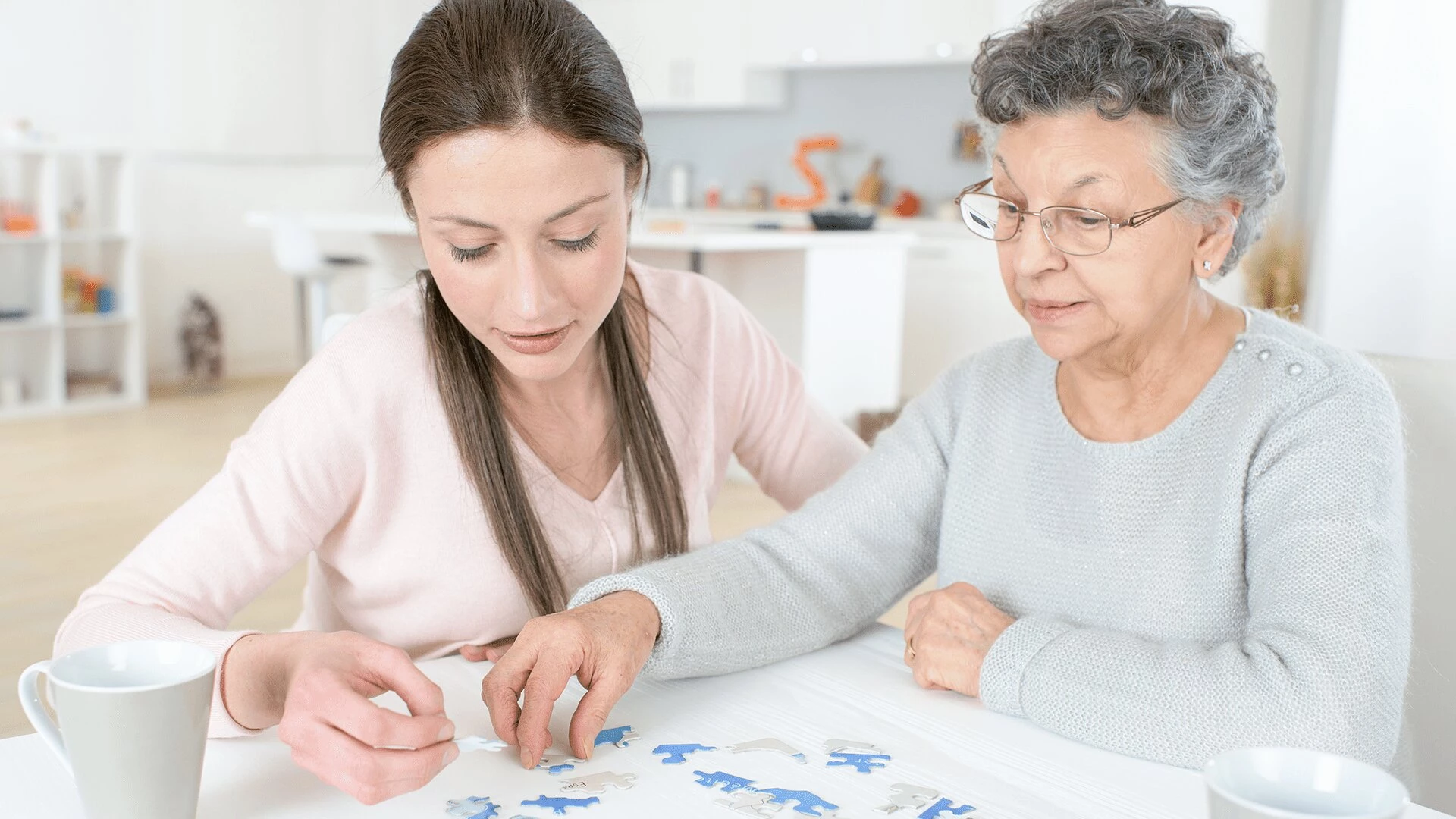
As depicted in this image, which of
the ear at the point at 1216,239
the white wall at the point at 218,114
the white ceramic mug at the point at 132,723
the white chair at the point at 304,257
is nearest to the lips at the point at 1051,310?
the ear at the point at 1216,239

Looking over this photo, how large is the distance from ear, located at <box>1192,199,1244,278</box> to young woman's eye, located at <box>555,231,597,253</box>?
55 centimetres

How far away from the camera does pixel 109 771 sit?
29.4 inches

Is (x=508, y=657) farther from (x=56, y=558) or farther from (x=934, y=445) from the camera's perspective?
(x=56, y=558)

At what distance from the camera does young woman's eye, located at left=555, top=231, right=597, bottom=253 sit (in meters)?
1.20

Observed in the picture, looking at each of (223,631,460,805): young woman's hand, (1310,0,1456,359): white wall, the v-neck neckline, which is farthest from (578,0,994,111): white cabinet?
(223,631,460,805): young woman's hand

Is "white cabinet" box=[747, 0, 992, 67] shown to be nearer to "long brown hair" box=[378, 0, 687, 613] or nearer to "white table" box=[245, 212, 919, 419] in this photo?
"white table" box=[245, 212, 919, 419]

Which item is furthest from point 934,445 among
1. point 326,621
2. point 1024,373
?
point 326,621

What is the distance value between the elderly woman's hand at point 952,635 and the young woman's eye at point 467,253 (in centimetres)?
49

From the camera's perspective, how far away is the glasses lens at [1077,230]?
3.87 ft

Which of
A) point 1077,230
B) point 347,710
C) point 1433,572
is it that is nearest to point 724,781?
point 347,710

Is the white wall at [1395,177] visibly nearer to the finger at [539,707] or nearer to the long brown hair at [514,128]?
the long brown hair at [514,128]

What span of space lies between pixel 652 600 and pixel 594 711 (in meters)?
0.18

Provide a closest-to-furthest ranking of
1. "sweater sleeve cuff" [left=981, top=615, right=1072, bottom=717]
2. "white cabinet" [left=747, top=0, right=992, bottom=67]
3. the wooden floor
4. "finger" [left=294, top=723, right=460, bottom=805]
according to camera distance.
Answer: "finger" [left=294, top=723, right=460, bottom=805], "sweater sleeve cuff" [left=981, top=615, right=1072, bottom=717], the wooden floor, "white cabinet" [left=747, top=0, right=992, bottom=67]

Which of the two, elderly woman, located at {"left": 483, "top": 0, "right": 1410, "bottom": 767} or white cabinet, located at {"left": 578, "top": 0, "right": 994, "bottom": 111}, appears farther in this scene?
white cabinet, located at {"left": 578, "top": 0, "right": 994, "bottom": 111}
